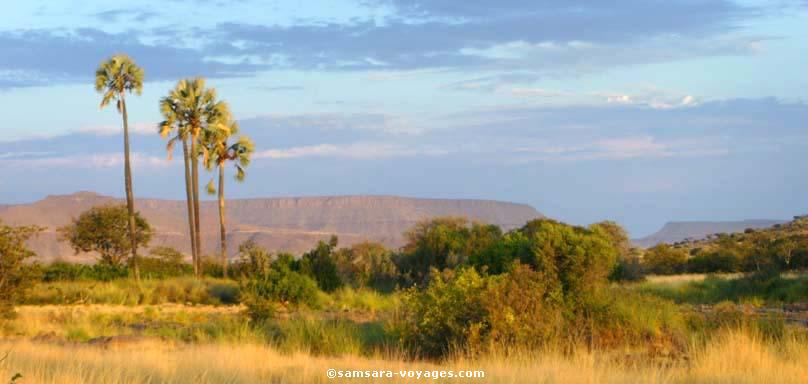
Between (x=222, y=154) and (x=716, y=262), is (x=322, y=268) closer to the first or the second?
(x=222, y=154)

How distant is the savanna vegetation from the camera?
1094 cm

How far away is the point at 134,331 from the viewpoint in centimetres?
2109

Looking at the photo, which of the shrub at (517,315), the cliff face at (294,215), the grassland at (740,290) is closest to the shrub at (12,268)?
the shrub at (517,315)

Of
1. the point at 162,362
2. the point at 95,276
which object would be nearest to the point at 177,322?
the point at 162,362

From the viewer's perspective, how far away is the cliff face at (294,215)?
5059 inches

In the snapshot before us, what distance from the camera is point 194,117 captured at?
42.4 meters

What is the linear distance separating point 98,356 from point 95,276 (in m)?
26.1

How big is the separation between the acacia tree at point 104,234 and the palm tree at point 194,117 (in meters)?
12.3

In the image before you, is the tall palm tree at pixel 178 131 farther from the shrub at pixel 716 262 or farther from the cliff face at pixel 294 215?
the cliff face at pixel 294 215

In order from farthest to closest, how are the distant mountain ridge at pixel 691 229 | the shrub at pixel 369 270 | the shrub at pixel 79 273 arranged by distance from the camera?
the distant mountain ridge at pixel 691 229
the shrub at pixel 369 270
the shrub at pixel 79 273

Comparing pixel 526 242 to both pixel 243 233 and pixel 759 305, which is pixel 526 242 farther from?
pixel 243 233

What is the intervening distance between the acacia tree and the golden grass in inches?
1617

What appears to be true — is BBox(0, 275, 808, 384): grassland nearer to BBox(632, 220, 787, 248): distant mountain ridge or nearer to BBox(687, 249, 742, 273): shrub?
BBox(687, 249, 742, 273): shrub

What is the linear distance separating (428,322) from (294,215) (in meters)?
155
